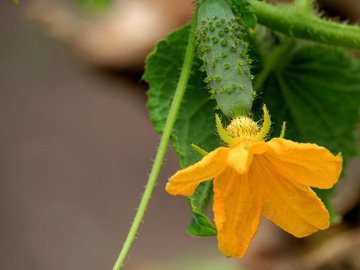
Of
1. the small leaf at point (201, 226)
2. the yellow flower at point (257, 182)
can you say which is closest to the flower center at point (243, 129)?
the yellow flower at point (257, 182)

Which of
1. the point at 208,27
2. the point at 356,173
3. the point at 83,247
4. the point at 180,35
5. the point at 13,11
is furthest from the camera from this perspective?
the point at 13,11

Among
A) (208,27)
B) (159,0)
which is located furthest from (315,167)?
(159,0)

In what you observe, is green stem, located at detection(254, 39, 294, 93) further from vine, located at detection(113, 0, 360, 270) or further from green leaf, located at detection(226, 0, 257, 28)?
green leaf, located at detection(226, 0, 257, 28)

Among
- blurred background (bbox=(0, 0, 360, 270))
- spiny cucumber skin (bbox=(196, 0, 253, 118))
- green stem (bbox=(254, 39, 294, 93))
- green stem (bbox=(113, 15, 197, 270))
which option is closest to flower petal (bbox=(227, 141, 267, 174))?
spiny cucumber skin (bbox=(196, 0, 253, 118))

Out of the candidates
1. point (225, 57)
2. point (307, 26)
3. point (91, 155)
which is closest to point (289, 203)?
point (225, 57)

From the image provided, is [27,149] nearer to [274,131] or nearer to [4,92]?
[4,92]

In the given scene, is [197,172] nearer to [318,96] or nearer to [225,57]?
[225,57]
